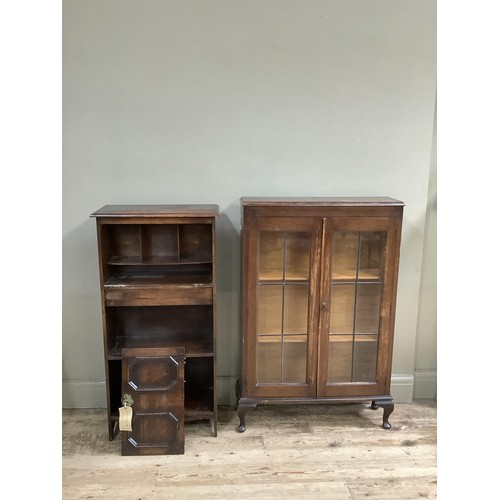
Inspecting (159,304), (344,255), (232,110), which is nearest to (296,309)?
(344,255)

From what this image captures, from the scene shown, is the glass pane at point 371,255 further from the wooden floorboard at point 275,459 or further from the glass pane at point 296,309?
the wooden floorboard at point 275,459

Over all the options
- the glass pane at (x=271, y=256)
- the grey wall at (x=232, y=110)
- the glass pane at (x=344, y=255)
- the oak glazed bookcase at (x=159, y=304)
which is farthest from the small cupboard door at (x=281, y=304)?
the grey wall at (x=232, y=110)

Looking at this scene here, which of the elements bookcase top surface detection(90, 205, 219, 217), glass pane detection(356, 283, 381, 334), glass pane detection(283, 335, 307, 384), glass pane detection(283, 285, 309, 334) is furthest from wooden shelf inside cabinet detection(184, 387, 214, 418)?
bookcase top surface detection(90, 205, 219, 217)

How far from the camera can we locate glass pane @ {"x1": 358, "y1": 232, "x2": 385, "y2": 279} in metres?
2.51

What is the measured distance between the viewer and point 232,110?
2645mm

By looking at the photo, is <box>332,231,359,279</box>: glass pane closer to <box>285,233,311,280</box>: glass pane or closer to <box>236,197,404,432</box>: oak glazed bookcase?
<box>236,197,404,432</box>: oak glazed bookcase

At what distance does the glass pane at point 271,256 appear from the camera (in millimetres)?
2486

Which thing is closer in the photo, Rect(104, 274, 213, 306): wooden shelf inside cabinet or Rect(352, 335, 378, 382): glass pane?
Rect(104, 274, 213, 306): wooden shelf inside cabinet

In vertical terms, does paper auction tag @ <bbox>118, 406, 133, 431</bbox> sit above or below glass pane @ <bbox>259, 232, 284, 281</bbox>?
below

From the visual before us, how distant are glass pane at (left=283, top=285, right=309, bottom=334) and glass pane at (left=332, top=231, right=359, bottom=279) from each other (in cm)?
19

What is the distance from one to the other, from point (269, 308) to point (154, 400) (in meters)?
0.77

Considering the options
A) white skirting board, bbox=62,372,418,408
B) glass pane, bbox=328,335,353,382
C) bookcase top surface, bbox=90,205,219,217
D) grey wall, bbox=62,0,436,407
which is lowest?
white skirting board, bbox=62,372,418,408
